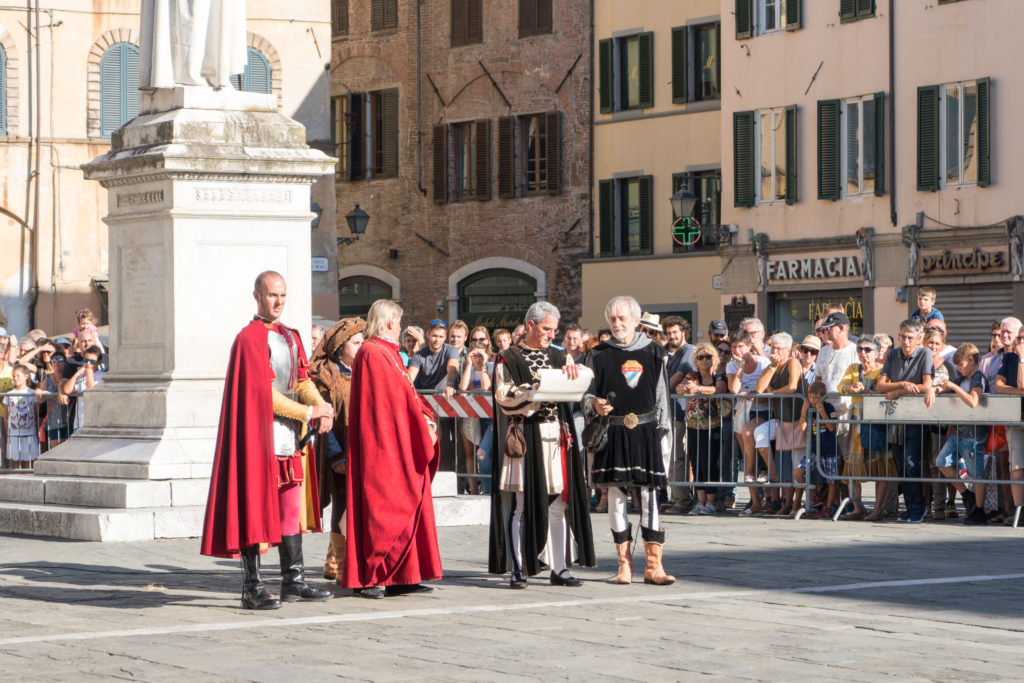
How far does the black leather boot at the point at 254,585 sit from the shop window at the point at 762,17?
27.6m

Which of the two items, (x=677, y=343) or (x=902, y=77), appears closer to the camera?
(x=677, y=343)

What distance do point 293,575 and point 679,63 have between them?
2960 centimetres

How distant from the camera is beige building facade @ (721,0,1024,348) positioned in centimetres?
3284

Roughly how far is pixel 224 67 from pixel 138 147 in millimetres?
890

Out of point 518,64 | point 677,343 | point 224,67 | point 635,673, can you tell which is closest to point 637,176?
point 518,64

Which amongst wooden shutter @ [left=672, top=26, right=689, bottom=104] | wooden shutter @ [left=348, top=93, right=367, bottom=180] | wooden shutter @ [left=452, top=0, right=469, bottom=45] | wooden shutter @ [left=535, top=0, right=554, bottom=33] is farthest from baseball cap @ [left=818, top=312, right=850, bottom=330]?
wooden shutter @ [left=348, top=93, right=367, bottom=180]

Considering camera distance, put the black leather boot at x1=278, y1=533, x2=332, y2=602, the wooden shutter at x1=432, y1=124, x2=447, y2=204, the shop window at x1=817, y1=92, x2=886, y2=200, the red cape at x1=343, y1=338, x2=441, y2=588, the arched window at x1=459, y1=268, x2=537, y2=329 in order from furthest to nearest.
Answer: the wooden shutter at x1=432, y1=124, x2=447, y2=204
the arched window at x1=459, y1=268, x2=537, y2=329
the shop window at x1=817, y1=92, x2=886, y2=200
the red cape at x1=343, y1=338, x2=441, y2=588
the black leather boot at x1=278, y1=533, x2=332, y2=602

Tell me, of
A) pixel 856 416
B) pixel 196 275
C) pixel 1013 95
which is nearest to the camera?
pixel 196 275

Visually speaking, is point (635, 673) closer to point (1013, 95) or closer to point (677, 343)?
point (677, 343)

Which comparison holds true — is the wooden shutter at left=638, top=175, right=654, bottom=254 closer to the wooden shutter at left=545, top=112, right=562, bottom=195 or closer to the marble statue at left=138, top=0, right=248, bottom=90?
the wooden shutter at left=545, top=112, right=562, bottom=195

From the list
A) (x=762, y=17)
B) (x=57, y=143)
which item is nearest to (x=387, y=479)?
(x=57, y=143)

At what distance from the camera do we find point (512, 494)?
1165 centimetres

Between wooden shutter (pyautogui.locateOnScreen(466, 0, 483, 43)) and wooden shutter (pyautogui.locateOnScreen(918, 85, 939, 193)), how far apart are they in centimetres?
1208

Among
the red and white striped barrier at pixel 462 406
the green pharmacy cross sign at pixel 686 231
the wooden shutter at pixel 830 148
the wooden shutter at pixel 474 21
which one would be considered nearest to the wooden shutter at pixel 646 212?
the green pharmacy cross sign at pixel 686 231
